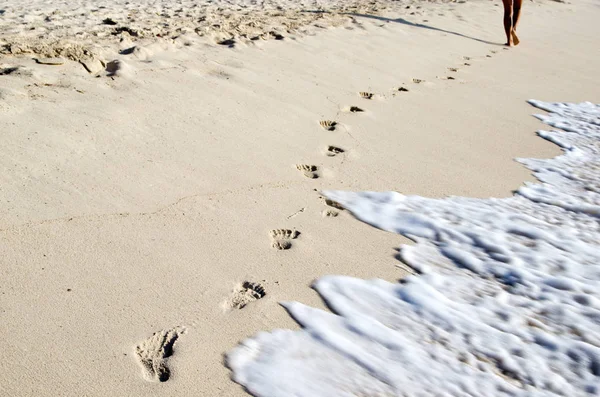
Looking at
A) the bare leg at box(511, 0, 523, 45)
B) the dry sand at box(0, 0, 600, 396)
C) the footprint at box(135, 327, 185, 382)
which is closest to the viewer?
the footprint at box(135, 327, 185, 382)

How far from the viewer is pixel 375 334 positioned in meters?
1.92

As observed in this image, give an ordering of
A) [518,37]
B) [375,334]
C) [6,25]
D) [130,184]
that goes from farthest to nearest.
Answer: [518,37], [6,25], [130,184], [375,334]

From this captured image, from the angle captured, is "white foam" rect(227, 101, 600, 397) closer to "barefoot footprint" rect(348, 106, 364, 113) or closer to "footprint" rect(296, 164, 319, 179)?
"footprint" rect(296, 164, 319, 179)

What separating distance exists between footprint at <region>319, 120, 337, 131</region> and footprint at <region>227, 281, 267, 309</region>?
1773mm

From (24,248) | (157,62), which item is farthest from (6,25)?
(24,248)

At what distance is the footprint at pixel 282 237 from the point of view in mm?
2337

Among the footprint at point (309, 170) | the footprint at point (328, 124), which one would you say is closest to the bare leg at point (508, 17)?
the footprint at point (328, 124)

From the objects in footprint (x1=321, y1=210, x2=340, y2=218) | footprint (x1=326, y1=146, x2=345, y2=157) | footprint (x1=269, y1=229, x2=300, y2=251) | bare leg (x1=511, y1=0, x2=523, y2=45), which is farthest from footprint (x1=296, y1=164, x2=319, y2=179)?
bare leg (x1=511, y1=0, x2=523, y2=45)

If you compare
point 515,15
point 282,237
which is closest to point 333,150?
point 282,237

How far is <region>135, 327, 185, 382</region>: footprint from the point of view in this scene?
5.38ft

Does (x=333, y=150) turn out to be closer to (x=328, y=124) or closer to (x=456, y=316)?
(x=328, y=124)

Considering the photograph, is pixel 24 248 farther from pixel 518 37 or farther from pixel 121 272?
pixel 518 37

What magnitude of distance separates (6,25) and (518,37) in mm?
5992

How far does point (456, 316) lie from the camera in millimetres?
2055
